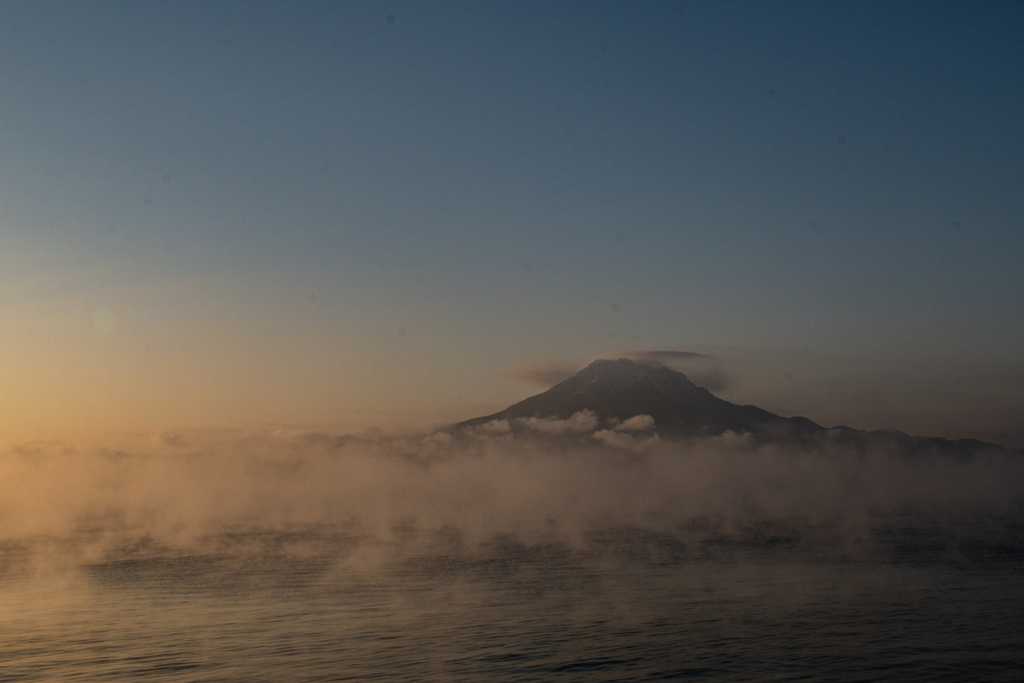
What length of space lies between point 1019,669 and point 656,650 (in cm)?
1866

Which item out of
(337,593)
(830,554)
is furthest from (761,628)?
(830,554)

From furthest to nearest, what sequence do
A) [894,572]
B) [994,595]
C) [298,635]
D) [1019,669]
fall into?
1. [894,572]
2. [994,595]
3. [298,635]
4. [1019,669]

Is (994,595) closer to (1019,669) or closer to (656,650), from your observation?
(1019,669)

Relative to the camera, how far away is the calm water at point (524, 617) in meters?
42.0

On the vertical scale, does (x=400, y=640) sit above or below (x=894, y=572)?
above

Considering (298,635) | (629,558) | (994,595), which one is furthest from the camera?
(629,558)

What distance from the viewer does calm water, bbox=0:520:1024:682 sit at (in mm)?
41969

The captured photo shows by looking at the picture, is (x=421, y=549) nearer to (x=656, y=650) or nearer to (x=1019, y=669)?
(x=656, y=650)

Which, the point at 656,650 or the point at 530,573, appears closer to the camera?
the point at 656,650

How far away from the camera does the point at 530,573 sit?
87375 millimetres

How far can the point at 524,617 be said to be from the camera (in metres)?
57.2

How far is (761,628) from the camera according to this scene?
52.0 m

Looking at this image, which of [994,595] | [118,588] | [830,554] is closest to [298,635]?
[118,588]

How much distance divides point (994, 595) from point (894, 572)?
60.5ft
